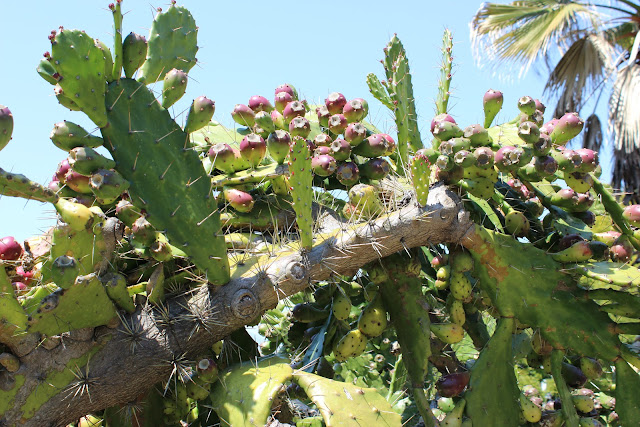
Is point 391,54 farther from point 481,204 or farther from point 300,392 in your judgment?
point 300,392

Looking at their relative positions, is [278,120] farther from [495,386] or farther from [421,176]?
[495,386]

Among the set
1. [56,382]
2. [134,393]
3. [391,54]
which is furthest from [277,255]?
[391,54]

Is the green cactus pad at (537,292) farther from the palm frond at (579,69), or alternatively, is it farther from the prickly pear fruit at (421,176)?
the palm frond at (579,69)

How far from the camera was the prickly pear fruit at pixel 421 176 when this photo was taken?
1.77 metres

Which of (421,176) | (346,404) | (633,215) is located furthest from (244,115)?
(633,215)

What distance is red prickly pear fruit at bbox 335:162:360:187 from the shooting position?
78.3 inches

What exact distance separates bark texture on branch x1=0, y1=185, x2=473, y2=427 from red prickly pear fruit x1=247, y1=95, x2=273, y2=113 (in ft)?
1.96

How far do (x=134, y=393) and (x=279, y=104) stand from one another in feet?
3.57

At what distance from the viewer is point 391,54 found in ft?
7.34

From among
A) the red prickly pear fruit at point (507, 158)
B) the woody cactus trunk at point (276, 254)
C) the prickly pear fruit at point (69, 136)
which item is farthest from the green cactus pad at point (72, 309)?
the red prickly pear fruit at point (507, 158)

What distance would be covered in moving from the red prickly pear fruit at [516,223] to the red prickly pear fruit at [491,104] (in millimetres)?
358

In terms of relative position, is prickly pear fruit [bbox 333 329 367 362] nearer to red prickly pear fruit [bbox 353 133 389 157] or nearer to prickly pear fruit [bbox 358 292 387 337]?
prickly pear fruit [bbox 358 292 387 337]

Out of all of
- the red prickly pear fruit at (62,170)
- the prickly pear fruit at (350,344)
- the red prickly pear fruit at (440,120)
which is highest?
the red prickly pear fruit at (62,170)

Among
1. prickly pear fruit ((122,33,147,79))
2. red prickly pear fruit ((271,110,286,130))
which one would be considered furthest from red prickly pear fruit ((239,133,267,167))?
prickly pear fruit ((122,33,147,79))
